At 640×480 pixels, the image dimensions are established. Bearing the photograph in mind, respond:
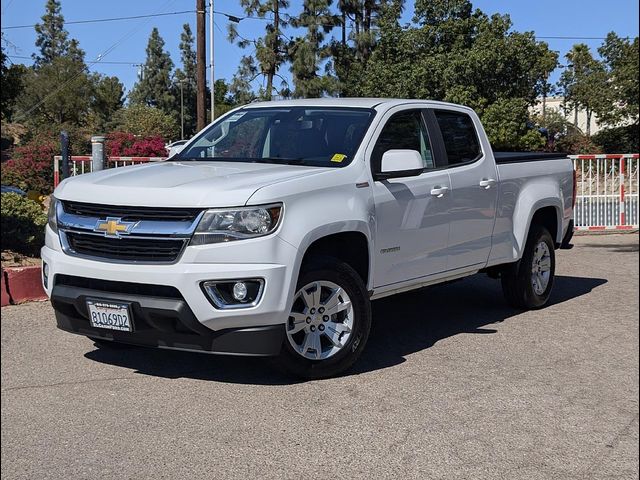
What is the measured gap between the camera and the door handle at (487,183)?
7156 millimetres

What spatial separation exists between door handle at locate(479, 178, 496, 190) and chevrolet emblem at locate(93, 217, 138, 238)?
3286mm

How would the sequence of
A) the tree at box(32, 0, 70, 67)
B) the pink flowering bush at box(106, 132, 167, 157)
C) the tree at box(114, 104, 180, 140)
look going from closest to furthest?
the tree at box(32, 0, 70, 67) < the pink flowering bush at box(106, 132, 167, 157) < the tree at box(114, 104, 180, 140)

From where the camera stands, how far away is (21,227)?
9.03 meters

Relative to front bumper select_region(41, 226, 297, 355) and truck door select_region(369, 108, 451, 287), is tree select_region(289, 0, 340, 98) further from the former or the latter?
front bumper select_region(41, 226, 297, 355)

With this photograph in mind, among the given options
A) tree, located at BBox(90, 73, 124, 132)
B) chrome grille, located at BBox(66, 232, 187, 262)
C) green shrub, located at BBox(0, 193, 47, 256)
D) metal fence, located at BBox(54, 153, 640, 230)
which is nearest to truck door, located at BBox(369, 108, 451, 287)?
chrome grille, located at BBox(66, 232, 187, 262)

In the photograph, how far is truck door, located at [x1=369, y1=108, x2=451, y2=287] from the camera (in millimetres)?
6070

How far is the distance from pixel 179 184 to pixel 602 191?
40.1 ft

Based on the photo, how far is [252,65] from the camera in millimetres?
29875

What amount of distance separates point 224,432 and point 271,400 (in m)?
0.65

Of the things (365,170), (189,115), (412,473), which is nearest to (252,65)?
(189,115)

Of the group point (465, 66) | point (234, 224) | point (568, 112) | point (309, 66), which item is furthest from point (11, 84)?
point (568, 112)

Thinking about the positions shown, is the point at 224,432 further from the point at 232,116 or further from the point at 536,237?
the point at 536,237

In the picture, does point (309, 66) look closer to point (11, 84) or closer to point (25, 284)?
point (11, 84)

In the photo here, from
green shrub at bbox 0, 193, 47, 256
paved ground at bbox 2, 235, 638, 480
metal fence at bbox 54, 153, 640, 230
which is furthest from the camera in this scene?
metal fence at bbox 54, 153, 640, 230
